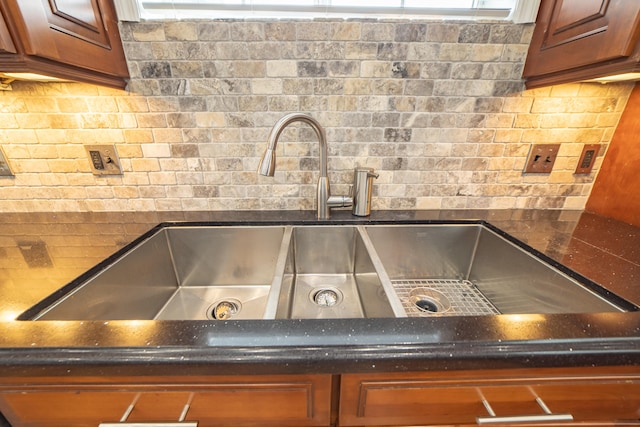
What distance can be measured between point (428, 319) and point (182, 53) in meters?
1.12

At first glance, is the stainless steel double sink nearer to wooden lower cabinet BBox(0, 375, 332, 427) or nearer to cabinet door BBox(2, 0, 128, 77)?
wooden lower cabinet BBox(0, 375, 332, 427)

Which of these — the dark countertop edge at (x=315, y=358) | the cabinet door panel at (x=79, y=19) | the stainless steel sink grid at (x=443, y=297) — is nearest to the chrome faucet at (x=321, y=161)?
the stainless steel sink grid at (x=443, y=297)

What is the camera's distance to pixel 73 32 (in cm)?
65

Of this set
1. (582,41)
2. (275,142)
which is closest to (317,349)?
(275,142)

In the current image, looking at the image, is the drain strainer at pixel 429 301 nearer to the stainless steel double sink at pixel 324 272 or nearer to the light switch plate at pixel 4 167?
the stainless steel double sink at pixel 324 272

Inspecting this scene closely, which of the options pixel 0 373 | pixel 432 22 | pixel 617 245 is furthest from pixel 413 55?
pixel 0 373

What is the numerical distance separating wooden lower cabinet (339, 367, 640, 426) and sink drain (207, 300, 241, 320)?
1.60 feet

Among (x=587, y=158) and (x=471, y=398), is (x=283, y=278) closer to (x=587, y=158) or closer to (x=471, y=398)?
(x=471, y=398)

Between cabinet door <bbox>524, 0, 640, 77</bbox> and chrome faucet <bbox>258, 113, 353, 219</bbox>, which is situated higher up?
cabinet door <bbox>524, 0, 640, 77</bbox>

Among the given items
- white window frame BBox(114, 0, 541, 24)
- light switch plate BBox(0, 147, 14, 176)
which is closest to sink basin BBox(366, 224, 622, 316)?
white window frame BBox(114, 0, 541, 24)

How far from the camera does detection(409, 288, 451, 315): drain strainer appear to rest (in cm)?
77

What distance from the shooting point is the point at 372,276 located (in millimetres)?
696

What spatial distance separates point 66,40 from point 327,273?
1068 mm

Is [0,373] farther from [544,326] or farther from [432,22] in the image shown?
[432,22]
